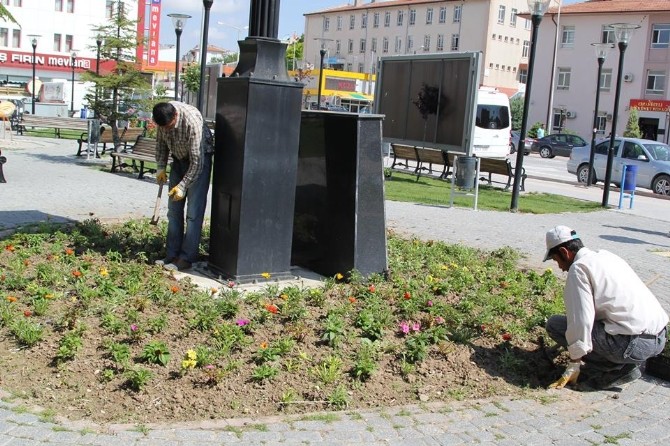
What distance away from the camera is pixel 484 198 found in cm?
1820

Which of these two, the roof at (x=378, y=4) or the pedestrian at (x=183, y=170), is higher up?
the roof at (x=378, y=4)

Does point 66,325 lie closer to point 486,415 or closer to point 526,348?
point 486,415

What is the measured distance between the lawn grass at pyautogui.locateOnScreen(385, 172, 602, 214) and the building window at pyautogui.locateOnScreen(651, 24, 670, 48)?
4704 cm

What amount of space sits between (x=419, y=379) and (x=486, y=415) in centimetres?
Result: 60

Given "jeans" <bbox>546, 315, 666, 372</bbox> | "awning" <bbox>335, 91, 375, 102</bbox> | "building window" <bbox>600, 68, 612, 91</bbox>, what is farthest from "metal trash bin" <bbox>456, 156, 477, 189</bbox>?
"building window" <bbox>600, 68, 612, 91</bbox>

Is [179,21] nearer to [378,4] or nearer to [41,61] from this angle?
[41,61]

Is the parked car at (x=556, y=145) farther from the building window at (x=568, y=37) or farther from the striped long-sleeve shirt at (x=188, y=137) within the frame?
the striped long-sleeve shirt at (x=188, y=137)

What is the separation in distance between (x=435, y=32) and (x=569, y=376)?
88231 millimetres

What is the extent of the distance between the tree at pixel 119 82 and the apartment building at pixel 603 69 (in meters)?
49.0

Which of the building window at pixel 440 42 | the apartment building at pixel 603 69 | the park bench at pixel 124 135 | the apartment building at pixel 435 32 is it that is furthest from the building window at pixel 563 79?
the park bench at pixel 124 135

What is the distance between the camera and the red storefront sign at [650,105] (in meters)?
59.1

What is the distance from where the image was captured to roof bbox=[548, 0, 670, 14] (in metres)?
62.5

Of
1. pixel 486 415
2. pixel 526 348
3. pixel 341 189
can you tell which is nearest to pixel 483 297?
pixel 526 348

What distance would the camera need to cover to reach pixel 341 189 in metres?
7.44
